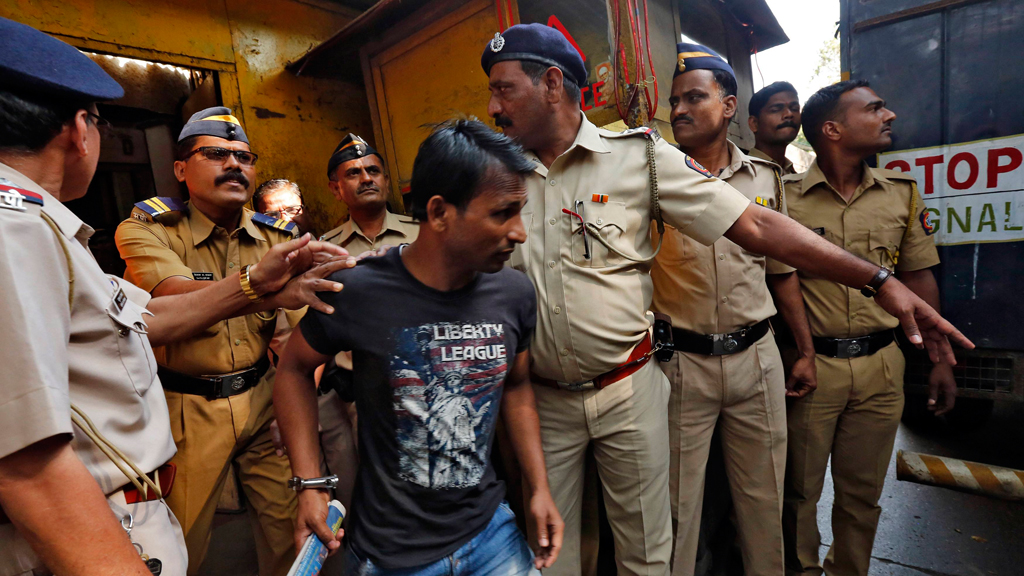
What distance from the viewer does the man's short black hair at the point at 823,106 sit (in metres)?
2.59

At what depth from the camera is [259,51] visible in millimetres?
4684

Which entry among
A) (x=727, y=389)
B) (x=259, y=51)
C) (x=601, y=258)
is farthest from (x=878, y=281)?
(x=259, y=51)

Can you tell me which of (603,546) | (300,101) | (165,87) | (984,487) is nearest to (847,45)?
(984,487)

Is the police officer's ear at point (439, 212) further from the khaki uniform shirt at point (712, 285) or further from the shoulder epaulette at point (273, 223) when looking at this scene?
the shoulder epaulette at point (273, 223)

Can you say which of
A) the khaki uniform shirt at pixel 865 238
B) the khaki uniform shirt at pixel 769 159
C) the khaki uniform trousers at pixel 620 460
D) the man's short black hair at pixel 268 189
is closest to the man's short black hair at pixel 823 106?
the khaki uniform shirt at pixel 865 238

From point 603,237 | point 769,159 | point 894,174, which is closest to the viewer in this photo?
point 603,237

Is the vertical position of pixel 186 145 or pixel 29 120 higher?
pixel 186 145

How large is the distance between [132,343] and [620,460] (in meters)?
1.49

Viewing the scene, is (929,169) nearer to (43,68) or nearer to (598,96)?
(598,96)

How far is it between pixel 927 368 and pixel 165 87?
6295 mm

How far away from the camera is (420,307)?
1295 millimetres

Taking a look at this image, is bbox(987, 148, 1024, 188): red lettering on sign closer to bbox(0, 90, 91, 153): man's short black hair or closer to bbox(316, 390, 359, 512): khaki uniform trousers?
bbox(316, 390, 359, 512): khaki uniform trousers

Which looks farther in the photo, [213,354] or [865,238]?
[865,238]

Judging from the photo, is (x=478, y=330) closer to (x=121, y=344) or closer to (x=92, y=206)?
(x=121, y=344)
